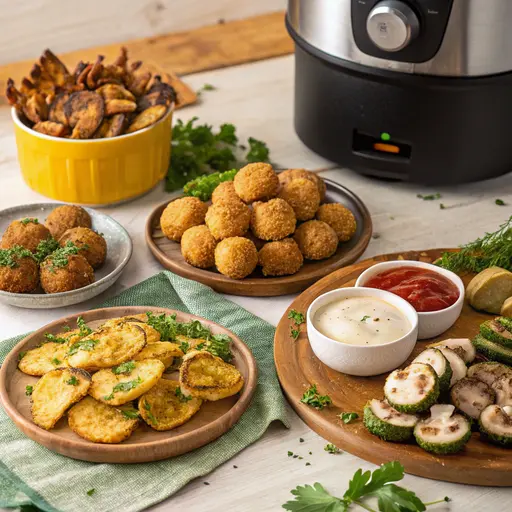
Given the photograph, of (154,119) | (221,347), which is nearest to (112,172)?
(154,119)

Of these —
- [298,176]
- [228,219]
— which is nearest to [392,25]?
[298,176]

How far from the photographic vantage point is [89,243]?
166 cm

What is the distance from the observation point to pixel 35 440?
51.0 inches

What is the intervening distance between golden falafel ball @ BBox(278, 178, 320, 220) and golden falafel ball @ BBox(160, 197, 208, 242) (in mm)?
160

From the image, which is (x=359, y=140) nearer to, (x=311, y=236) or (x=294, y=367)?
(x=311, y=236)

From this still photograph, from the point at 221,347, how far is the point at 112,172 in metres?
0.58

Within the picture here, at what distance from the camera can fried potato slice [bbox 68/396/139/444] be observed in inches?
49.7

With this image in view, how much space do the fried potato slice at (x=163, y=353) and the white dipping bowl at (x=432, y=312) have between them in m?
0.34

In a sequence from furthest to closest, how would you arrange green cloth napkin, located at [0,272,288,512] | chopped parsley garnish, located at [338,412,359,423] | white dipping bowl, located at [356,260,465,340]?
white dipping bowl, located at [356,260,465,340] → chopped parsley garnish, located at [338,412,359,423] → green cloth napkin, located at [0,272,288,512]

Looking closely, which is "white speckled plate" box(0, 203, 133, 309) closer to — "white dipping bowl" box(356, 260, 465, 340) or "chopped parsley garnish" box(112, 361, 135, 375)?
"chopped parsley garnish" box(112, 361, 135, 375)

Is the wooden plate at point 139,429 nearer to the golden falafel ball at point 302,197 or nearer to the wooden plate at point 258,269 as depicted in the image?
the wooden plate at point 258,269

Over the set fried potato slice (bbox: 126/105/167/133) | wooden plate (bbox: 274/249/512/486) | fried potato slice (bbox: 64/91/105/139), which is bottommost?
wooden plate (bbox: 274/249/512/486)

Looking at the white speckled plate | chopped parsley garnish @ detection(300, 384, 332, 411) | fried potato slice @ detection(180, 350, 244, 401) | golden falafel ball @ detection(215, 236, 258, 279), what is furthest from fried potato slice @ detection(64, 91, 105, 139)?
chopped parsley garnish @ detection(300, 384, 332, 411)

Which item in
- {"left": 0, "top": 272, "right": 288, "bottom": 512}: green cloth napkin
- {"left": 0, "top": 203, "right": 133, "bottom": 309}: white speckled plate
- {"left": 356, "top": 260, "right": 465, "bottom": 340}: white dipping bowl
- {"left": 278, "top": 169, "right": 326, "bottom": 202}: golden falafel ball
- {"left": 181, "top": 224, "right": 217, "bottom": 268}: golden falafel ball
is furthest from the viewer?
{"left": 278, "top": 169, "right": 326, "bottom": 202}: golden falafel ball
